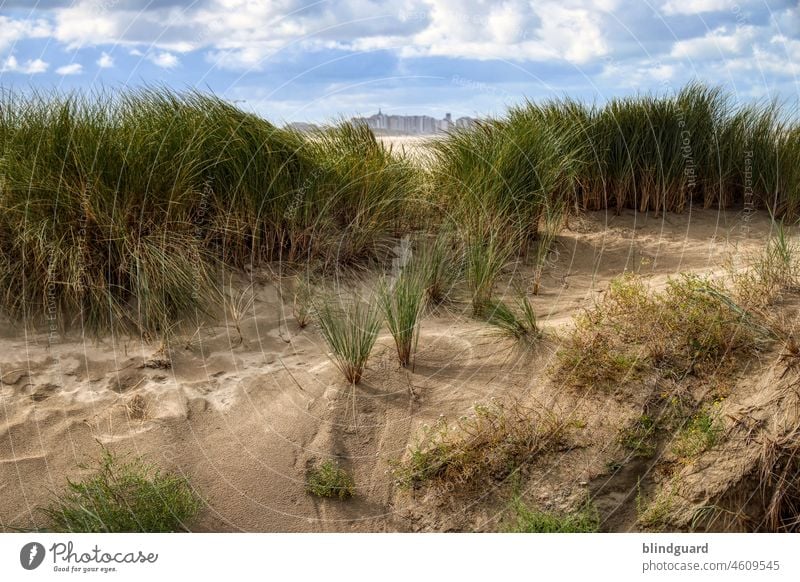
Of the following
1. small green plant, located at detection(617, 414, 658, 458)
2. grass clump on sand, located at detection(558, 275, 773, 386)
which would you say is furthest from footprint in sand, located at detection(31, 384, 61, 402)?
small green plant, located at detection(617, 414, 658, 458)

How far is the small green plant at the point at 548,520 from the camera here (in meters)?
3.82

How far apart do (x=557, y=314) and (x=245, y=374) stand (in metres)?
2.05

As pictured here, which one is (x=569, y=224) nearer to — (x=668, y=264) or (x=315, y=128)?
(x=668, y=264)

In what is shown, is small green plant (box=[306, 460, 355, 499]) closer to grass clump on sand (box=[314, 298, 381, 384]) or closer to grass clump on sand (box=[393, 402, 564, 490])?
grass clump on sand (box=[393, 402, 564, 490])

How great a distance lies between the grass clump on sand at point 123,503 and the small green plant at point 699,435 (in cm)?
242

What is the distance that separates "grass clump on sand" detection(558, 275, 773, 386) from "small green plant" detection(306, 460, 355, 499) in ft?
4.46

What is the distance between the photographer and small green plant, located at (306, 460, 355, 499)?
407cm

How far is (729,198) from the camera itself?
8.45 meters

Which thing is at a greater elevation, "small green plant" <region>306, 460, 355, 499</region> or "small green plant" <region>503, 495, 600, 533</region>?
"small green plant" <region>306, 460, 355, 499</region>

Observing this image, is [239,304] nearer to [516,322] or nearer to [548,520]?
[516,322]

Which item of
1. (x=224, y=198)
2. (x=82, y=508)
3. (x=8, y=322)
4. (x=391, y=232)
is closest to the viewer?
(x=82, y=508)

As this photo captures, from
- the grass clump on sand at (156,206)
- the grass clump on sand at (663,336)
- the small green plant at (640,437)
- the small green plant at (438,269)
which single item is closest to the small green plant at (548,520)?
the small green plant at (640,437)

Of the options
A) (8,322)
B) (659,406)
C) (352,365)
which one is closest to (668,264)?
(659,406)

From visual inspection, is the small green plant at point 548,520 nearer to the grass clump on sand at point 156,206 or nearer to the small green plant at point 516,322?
the small green plant at point 516,322
